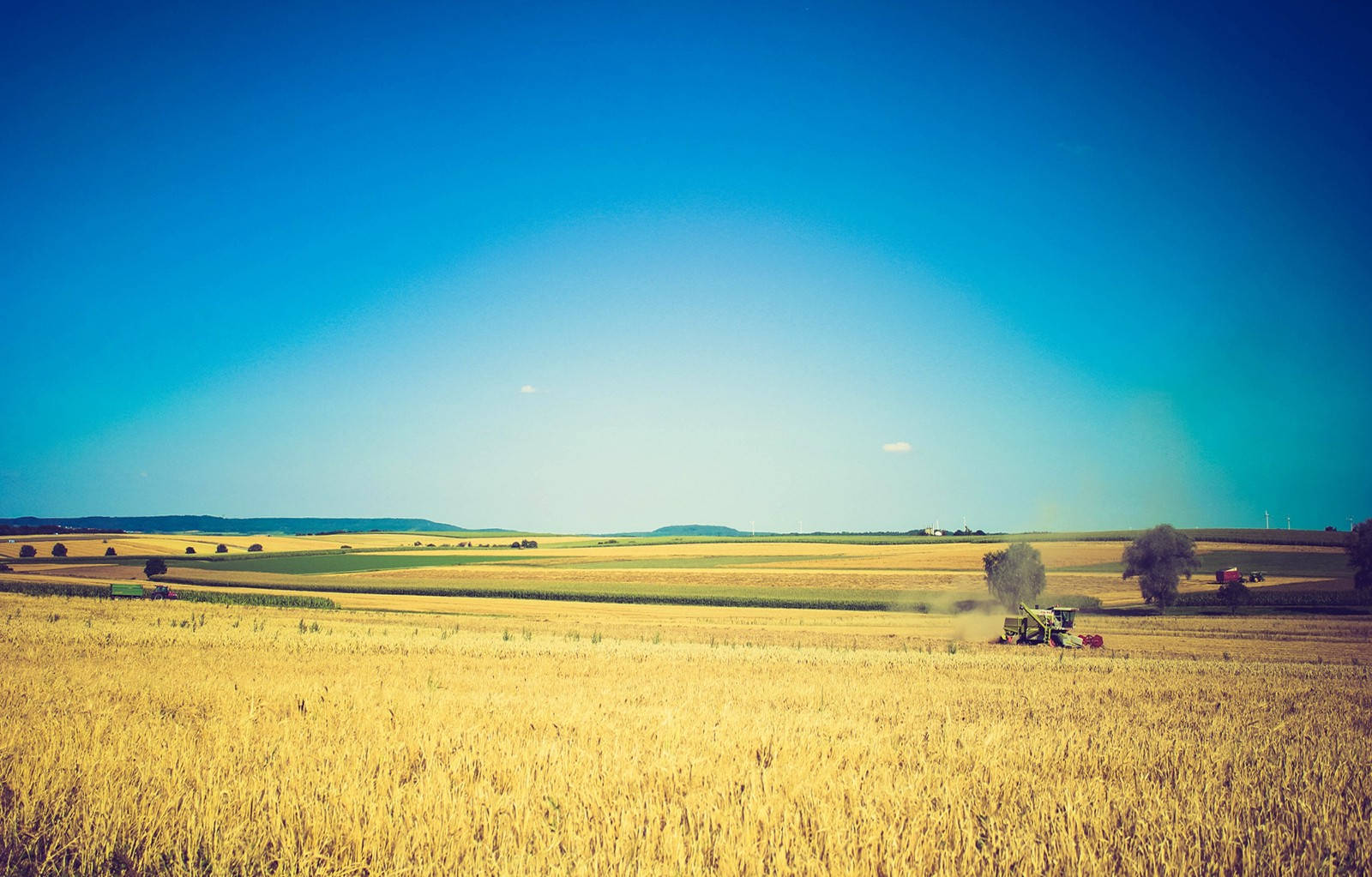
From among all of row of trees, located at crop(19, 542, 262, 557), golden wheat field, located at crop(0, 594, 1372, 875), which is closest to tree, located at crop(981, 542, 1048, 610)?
golden wheat field, located at crop(0, 594, 1372, 875)

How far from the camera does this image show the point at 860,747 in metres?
7.15

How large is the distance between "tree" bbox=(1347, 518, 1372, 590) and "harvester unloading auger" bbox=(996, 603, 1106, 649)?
28487 mm

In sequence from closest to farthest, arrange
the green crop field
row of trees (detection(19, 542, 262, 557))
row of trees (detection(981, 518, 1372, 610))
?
row of trees (detection(981, 518, 1372, 610)), the green crop field, row of trees (detection(19, 542, 262, 557))

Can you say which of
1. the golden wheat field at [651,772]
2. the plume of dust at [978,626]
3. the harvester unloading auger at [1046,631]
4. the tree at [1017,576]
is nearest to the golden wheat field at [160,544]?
the plume of dust at [978,626]

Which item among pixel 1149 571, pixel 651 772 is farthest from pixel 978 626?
pixel 651 772

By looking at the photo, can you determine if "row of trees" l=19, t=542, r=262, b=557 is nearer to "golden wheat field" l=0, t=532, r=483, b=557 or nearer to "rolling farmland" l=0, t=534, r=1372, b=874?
"golden wheat field" l=0, t=532, r=483, b=557

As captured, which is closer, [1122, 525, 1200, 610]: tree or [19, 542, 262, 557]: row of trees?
[1122, 525, 1200, 610]: tree

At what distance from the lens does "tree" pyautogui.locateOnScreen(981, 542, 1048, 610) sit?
169 feet

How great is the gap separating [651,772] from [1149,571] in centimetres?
5747

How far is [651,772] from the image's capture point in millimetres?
5895

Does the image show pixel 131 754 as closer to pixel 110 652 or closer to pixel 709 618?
pixel 110 652

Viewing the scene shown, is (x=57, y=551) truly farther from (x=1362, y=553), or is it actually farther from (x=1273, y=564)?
(x=1273, y=564)

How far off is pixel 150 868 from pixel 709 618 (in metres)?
40.3

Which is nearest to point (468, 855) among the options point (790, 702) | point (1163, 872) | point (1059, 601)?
point (1163, 872)
